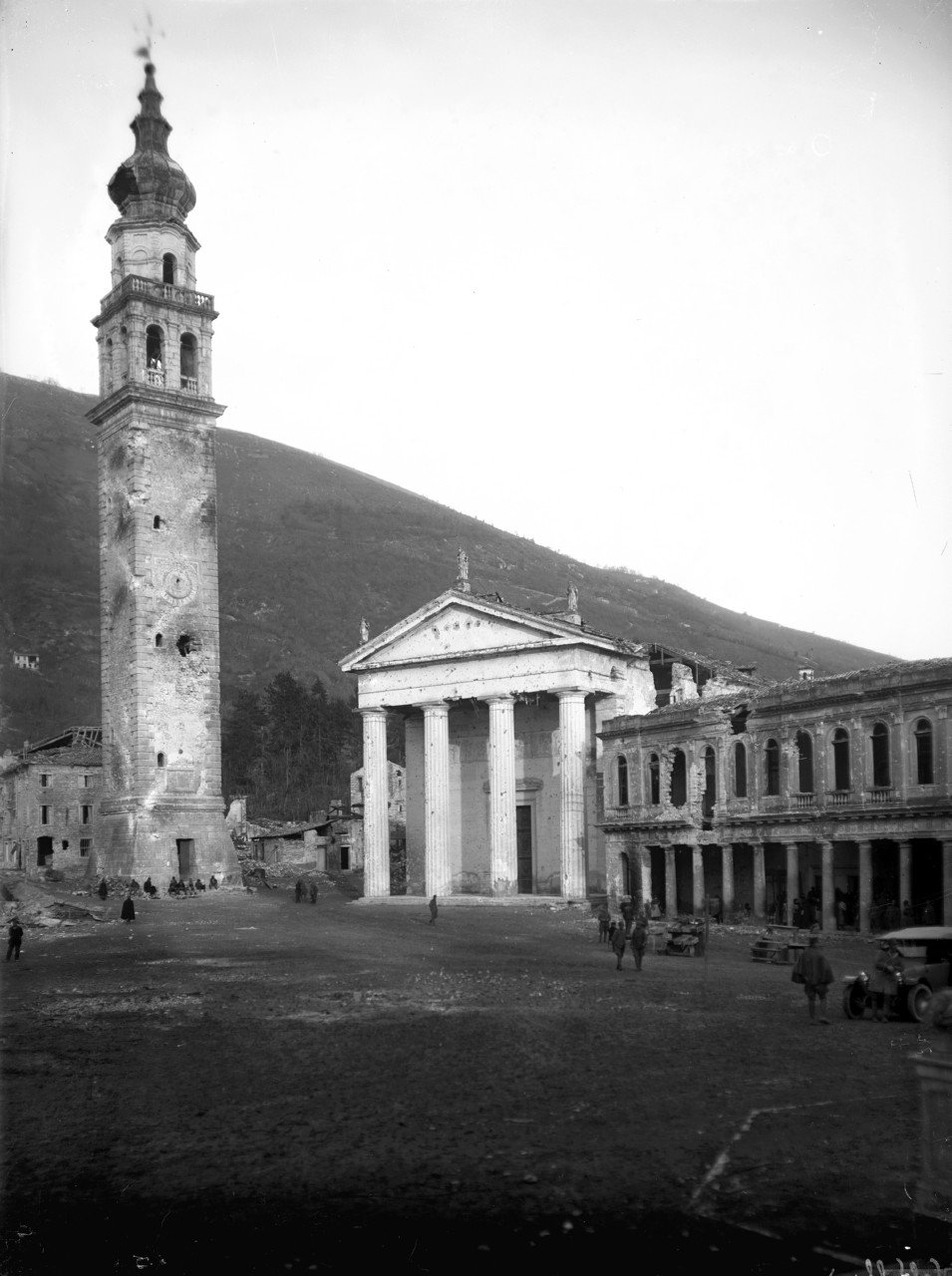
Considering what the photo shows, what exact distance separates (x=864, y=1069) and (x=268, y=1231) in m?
8.14

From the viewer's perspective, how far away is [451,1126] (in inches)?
471

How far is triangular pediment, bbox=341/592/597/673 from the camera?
47.3m

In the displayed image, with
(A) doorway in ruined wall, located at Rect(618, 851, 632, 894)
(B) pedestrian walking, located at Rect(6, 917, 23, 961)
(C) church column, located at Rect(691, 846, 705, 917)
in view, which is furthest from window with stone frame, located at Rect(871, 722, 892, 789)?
(B) pedestrian walking, located at Rect(6, 917, 23, 961)

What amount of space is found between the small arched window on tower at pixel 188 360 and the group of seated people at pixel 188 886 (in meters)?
19.9

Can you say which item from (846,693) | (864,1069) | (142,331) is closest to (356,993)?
(864,1069)

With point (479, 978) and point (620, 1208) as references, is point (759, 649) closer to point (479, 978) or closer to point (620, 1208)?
point (479, 978)

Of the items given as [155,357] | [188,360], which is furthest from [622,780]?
[155,357]

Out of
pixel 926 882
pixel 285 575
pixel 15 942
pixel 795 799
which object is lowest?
pixel 15 942

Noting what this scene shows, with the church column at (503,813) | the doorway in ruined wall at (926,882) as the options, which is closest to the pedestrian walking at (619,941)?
the doorway in ruined wall at (926,882)

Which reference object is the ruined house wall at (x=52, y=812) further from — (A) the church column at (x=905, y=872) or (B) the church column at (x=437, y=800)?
(A) the church column at (x=905, y=872)

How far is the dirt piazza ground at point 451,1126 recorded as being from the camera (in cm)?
869

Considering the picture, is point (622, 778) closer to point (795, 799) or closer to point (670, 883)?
point (670, 883)

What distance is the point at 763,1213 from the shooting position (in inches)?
363

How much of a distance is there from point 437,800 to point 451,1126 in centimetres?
3769
